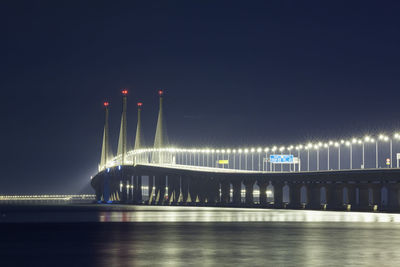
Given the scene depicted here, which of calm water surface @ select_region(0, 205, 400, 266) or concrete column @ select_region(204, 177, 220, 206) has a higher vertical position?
concrete column @ select_region(204, 177, 220, 206)

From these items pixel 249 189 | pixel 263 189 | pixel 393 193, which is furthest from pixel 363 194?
pixel 249 189

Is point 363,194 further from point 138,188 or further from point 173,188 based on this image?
point 138,188

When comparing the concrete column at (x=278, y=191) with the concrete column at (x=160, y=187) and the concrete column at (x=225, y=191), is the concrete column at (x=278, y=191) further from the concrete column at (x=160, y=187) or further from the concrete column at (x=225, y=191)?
the concrete column at (x=160, y=187)

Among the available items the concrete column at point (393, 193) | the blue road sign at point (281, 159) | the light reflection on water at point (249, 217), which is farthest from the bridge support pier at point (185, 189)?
the light reflection on water at point (249, 217)

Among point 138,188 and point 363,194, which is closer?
point 363,194

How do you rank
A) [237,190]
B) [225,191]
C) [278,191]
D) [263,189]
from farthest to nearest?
[225,191]
[237,190]
[263,189]
[278,191]

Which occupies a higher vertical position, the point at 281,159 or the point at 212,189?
the point at 281,159

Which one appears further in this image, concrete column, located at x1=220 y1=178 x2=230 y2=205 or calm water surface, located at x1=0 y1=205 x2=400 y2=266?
concrete column, located at x1=220 y1=178 x2=230 y2=205

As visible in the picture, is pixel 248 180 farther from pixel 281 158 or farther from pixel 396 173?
pixel 396 173

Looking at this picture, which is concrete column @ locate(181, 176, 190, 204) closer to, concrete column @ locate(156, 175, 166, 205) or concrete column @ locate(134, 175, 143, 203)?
concrete column @ locate(156, 175, 166, 205)

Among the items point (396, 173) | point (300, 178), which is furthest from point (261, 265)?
point (300, 178)

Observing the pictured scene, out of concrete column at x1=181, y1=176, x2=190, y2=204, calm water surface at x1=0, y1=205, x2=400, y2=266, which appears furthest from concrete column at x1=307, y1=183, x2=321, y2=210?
calm water surface at x1=0, y1=205, x2=400, y2=266

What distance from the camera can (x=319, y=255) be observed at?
86.9 ft

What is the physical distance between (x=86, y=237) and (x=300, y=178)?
107185 millimetres
